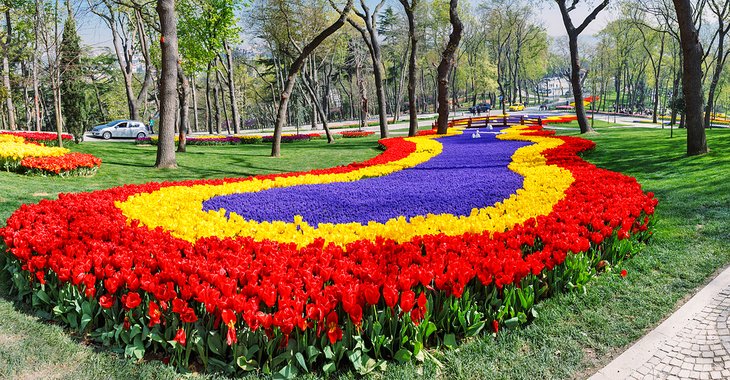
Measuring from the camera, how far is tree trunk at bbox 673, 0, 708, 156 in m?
10.8

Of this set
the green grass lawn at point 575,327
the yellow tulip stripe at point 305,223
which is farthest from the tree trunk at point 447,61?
the green grass lawn at point 575,327

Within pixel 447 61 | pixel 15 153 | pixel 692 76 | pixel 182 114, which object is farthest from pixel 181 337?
pixel 447 61

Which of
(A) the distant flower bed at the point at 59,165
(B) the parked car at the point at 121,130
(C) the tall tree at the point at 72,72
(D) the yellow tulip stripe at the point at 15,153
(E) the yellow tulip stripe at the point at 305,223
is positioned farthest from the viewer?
(B) the parked car at the point at 121,130

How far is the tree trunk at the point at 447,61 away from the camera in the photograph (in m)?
19.9

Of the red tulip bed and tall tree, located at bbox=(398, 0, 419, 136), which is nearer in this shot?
the red tulip bed

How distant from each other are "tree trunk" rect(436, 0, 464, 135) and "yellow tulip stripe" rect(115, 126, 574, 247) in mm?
10959

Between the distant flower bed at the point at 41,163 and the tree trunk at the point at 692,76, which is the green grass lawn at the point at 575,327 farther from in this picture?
the tree trunk at the point at 692,76

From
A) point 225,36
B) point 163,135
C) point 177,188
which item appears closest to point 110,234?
point 177,188

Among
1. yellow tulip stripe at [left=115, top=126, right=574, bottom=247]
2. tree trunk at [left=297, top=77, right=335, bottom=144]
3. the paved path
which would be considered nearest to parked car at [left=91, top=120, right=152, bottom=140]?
tree trunk at [left=297, top=77, right=335, bottom=144]

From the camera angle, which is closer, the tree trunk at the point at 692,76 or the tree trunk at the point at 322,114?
the tree trunk at the point at 692,76

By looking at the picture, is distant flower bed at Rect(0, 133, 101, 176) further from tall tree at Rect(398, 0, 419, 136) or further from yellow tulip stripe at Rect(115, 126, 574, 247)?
tall tree at Rect(398, 0, 419, 136)

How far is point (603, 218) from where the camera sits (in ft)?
17.3

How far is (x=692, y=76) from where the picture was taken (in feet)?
35.9

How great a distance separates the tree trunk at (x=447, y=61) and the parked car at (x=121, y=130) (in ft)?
68.0
